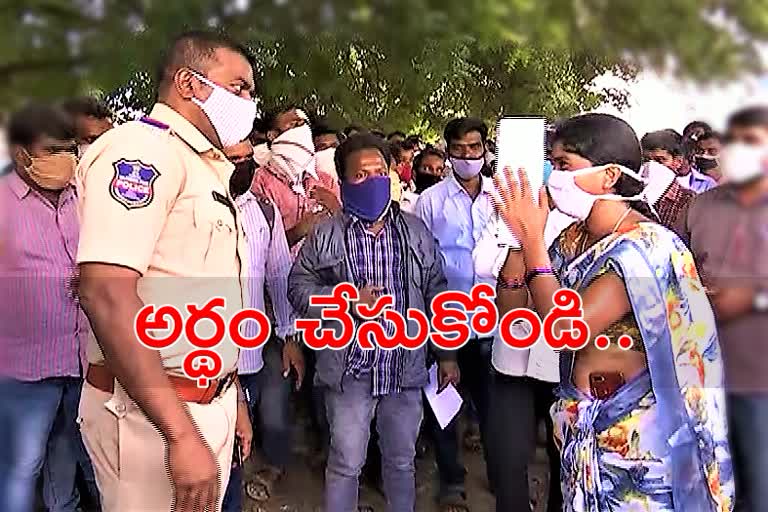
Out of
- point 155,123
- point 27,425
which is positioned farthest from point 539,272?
point 27,425

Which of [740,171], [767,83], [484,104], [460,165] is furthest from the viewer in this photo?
[460,165]

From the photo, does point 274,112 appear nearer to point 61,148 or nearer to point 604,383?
point 61,148

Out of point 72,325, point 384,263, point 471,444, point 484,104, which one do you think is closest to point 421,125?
point 484,104

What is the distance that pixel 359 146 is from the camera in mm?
2291

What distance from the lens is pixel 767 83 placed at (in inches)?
66.2

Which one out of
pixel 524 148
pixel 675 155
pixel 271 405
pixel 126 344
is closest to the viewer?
pixel 126 344

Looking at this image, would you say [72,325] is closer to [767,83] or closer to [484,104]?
[484,104]

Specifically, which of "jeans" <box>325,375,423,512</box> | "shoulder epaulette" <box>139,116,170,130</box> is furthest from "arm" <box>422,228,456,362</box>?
"shoulder epaulette" <box>139,116,170,130</box>

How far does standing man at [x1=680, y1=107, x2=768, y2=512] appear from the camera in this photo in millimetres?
1761

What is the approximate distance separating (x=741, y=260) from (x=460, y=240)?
936 millimetres

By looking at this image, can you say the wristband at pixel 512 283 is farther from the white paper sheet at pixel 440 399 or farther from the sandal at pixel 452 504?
the sandal at pixel 452 504

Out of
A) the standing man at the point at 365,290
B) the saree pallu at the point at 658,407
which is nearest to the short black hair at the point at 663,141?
the saree pallu at the point at 658,407

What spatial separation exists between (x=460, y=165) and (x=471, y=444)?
1.26 metres

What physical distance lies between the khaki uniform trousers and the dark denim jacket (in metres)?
0.66
